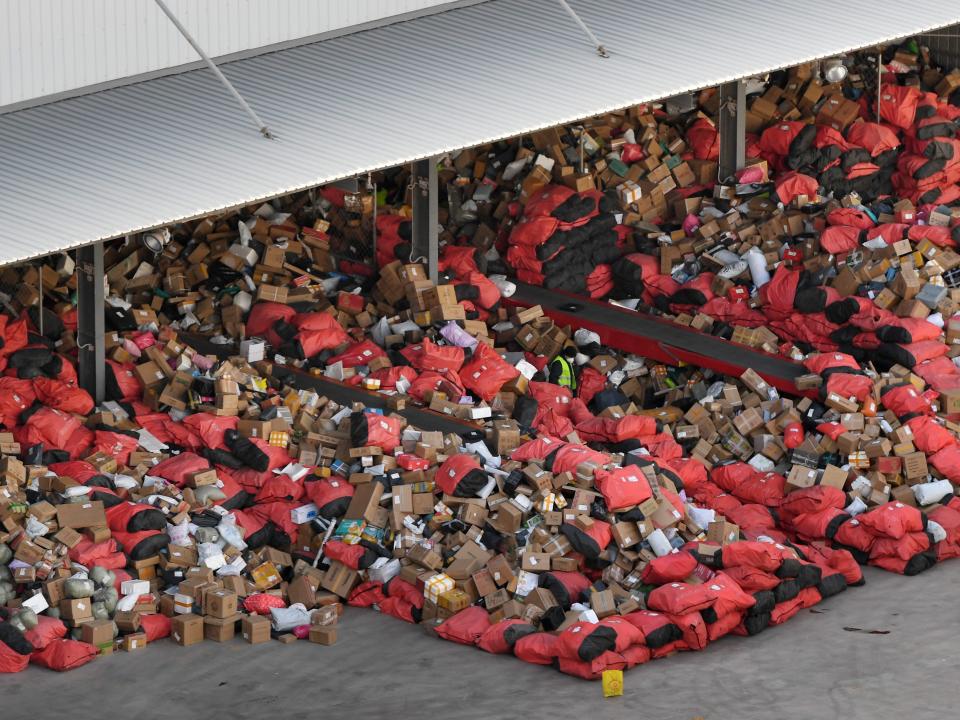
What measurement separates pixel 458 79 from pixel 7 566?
476 cm

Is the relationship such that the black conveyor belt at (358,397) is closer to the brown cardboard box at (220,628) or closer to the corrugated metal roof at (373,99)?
the corrugated metal roof at (373,99)

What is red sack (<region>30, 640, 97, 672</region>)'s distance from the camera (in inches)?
436

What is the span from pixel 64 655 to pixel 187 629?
806mm

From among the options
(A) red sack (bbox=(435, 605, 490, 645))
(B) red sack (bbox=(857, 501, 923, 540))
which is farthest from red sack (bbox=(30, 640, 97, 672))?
(B) red sack (bbox=(857, 501, 923, 540))

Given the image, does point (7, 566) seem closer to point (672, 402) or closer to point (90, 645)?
point (90, 645)

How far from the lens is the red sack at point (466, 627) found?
37.4 ft

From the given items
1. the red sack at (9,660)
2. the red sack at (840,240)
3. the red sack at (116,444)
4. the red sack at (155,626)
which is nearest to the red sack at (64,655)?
the red sack at (9,660)

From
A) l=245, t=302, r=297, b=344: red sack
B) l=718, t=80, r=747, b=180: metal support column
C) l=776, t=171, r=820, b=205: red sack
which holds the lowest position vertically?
l=245, t=302, r=297, b=344: red sack

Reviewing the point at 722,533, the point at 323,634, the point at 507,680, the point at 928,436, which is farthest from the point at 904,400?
the point at 323,634

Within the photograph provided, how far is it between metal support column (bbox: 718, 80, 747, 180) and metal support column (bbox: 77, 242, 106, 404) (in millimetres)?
6259

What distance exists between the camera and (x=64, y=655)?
11078 mm

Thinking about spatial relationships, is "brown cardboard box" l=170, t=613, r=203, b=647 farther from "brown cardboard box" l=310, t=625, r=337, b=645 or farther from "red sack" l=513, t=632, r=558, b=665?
"red sack" l=513, t=632, r=558, b=665

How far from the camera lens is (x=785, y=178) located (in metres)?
16.6

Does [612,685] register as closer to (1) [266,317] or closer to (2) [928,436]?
(2) [928,436]
